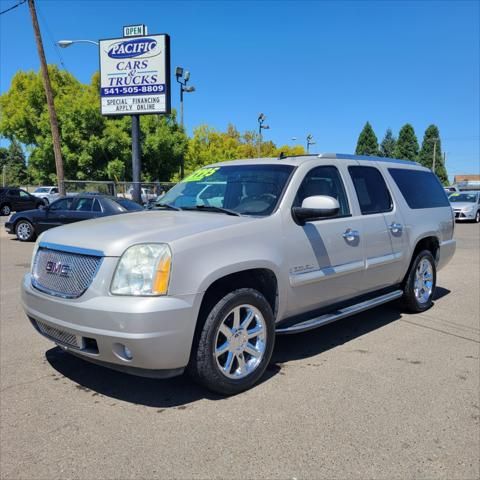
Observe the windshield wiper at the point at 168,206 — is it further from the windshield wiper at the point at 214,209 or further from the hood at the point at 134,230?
the hood at the point at 134,230

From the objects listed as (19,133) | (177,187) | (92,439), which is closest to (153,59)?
(177,187)

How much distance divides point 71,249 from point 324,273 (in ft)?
7.14

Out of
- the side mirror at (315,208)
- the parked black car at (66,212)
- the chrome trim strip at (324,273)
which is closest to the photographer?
the side mirror at (315,208)

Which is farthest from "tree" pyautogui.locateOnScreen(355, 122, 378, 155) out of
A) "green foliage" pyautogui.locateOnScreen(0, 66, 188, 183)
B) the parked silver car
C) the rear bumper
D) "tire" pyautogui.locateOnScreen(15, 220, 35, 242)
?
the rear bumper

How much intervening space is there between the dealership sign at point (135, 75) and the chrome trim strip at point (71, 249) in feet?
50.0

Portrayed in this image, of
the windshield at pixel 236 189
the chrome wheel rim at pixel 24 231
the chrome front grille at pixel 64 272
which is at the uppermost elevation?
the windshield at pixel 236 189

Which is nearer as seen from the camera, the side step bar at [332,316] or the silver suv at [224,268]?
the silver suv at [224,268]

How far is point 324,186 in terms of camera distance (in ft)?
15.3

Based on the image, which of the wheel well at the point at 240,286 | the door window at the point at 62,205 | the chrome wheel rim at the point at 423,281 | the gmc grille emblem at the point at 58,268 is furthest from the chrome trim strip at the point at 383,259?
the door window at the point at 62,205

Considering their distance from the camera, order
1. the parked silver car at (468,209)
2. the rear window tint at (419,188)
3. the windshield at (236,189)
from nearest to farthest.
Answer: the windshield at (236,189) < the rear window tint at (419,188) < the parked silver car at (468,209)

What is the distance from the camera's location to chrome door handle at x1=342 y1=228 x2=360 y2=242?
4.60 metres

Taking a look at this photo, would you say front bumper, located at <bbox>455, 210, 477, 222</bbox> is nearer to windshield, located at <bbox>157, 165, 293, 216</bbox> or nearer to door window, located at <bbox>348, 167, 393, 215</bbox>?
door window, located at <bbox>348, 167, 393, 215</bbox>

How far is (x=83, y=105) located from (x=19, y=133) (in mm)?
9158

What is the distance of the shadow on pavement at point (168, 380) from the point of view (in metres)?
3.66
